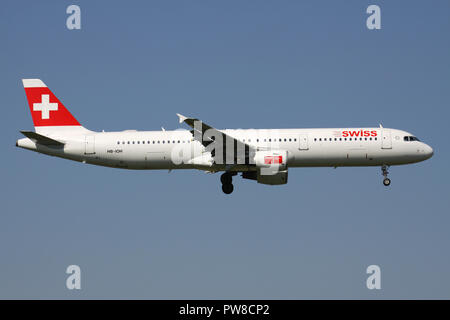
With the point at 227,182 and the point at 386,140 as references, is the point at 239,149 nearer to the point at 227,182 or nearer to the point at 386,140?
the point at 227,182

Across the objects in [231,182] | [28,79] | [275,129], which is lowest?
[231,182]

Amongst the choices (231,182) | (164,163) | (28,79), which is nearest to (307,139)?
(231,182)

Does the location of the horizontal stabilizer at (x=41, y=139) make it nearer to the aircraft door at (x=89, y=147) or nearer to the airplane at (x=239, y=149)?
the airplane at (x=239, y=149)

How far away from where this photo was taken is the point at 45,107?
66.6 meters

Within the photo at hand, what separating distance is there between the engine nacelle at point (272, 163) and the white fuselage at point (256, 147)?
1.05 metres

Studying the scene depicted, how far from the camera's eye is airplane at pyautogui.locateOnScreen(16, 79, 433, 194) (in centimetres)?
6056

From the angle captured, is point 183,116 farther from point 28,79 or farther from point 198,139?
point 28,79

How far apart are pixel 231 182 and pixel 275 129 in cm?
553

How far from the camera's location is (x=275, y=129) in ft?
205

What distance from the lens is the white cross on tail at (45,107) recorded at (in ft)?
218

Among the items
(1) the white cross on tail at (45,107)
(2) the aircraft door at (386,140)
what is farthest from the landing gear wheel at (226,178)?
(1) the white cross on tail at (45,107)

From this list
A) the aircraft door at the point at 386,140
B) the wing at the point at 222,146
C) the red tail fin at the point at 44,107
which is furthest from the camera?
the red tail fin at the point at 44,107

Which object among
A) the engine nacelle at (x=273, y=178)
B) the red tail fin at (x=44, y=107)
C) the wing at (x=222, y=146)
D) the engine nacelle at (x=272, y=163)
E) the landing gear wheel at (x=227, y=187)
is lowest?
the landing gear wheel at (x=227, y=187)

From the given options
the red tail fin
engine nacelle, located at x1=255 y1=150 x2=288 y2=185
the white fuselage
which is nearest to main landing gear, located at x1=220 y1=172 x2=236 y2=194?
the white fuselage
